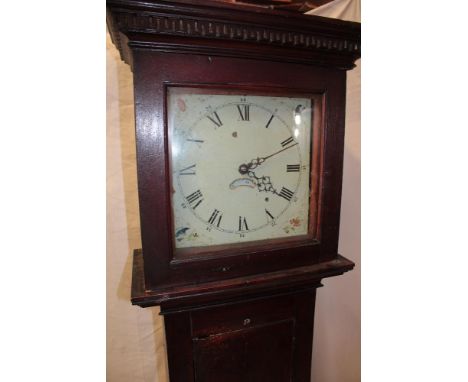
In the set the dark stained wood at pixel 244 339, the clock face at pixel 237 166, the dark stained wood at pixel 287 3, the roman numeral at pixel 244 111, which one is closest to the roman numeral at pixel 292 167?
the clock face at pixel 237 166

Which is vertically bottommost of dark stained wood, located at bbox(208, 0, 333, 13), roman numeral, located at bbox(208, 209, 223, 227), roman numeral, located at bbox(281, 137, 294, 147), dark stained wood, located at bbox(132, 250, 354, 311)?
dark stained wood, located at bbox(132, 250, 354, 311)

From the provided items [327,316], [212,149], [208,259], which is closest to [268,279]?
[208,259]

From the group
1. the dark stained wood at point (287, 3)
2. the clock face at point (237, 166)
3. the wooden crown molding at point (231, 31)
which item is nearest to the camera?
the wooden crown molding at point (231, 31)

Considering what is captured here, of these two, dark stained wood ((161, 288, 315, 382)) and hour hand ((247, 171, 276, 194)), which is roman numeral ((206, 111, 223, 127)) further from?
dark stained wood ((161, 288, 315, 382))

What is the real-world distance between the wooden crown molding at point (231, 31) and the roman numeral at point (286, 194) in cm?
32

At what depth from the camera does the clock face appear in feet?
2.01

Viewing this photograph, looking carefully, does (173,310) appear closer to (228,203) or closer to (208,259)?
(208,259)

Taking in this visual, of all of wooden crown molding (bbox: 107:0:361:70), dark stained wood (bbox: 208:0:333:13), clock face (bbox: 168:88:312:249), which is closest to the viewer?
wooden crown molding (bbox: 107:0:361:70)

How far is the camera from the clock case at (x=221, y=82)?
536 mm

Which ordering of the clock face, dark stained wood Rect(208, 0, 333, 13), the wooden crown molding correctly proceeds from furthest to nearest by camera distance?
dark stained wood Rect(208, 0, 333, 13) → the clock face → the wooden crown molding

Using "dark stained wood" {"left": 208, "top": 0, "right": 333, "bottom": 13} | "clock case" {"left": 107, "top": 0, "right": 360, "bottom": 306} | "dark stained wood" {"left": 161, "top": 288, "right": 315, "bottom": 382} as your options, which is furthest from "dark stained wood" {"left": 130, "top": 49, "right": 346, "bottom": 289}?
"dark stained wood" {"left": 208, "top": 0, "right": 333, "bottom": 13}

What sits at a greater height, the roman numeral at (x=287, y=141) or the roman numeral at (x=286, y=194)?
the roman numeral at (x=287, y=141)

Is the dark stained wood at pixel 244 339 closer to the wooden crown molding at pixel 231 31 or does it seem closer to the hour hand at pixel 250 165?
the hour hand at pixel 250 165

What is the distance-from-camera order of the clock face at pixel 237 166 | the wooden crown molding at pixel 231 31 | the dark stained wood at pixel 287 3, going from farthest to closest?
1. the dark stained wood at pixel 287 3
2. the clock face at pixel 237 166
3. the wooden crown molding at pixel 231 31
